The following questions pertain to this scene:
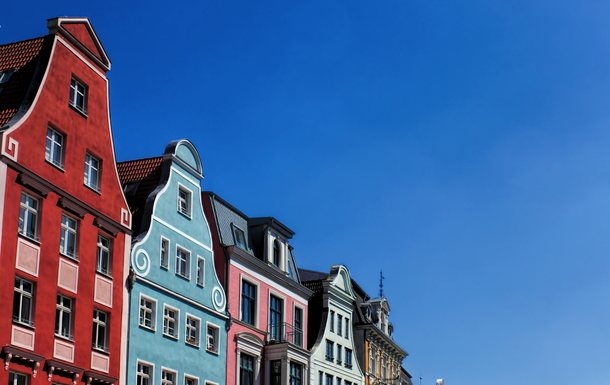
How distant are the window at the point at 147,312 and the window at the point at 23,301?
7.99 meters

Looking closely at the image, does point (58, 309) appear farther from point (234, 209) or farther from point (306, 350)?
point (306, 350)

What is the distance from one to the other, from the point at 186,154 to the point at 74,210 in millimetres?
11543

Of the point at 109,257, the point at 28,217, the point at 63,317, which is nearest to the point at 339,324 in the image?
the point at 109,257

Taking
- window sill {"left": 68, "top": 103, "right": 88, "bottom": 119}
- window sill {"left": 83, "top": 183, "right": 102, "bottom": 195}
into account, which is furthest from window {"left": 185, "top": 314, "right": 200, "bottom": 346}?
window sill {"left": 68, "top": 103, "right": 88, "bottom": 119}

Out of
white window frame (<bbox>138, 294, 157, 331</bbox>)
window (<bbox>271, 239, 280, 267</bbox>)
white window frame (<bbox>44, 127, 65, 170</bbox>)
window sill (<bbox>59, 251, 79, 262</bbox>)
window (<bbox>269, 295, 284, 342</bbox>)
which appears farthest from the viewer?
window (<bbox>271, 239, 280, 267</bbox>)

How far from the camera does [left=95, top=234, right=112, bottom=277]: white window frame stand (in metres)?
38.8

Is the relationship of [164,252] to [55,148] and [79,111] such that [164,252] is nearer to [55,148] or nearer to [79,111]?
[79,111]

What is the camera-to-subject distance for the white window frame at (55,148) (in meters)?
36.4

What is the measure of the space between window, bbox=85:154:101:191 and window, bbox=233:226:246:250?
1393cm

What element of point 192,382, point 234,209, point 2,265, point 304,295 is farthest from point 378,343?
point 2,265

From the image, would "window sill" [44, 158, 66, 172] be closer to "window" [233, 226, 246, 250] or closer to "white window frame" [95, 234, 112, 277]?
"white window frame" [95, 234, 112, 277]

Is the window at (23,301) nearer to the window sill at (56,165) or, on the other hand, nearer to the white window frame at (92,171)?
the window sill at (56,165)

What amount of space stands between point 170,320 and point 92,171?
860cm

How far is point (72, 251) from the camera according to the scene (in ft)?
122
